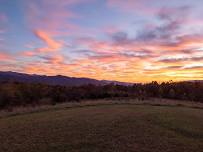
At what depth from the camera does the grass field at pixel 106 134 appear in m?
12.2

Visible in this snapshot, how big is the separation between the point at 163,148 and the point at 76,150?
11.2ft

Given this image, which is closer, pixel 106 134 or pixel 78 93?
pixel 106 134

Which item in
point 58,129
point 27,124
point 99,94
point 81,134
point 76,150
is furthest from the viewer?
point 99,94

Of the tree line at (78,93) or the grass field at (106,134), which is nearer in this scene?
the grass field at (106,134)

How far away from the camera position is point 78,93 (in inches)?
1970

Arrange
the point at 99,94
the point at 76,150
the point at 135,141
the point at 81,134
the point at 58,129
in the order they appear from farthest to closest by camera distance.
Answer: the point at 99,94 → the point at 58,129 → the point at 81,134 → the point at 135,141 → the point at 76,150

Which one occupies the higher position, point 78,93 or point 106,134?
point 78,93

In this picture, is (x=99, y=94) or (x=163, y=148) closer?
(x=163, y=148)

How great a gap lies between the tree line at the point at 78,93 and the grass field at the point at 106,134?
22.7 metres

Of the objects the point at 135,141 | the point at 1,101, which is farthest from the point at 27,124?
the point at 1,101

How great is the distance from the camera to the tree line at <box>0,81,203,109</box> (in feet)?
153

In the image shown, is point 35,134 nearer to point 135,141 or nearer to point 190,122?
point 135,141

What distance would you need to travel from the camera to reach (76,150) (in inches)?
463

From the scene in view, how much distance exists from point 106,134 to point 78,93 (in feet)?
120
